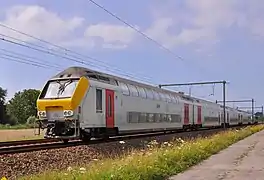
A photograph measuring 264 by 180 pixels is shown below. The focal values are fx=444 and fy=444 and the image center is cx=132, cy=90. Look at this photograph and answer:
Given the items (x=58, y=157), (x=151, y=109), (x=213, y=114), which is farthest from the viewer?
(x=213, y=114)

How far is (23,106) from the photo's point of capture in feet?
405

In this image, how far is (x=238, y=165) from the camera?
44.3 ft

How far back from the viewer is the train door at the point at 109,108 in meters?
22.1

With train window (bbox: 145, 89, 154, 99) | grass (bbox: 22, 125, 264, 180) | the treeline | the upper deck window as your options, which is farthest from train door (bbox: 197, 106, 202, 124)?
the treeline

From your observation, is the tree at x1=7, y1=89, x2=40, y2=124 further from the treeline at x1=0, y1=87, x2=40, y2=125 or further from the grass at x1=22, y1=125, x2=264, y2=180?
the grass at x1=22, y1=125, x2=264, y2=180

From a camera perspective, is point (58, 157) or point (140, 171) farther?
point (58, 157)

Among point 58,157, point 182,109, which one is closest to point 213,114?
point 182,109

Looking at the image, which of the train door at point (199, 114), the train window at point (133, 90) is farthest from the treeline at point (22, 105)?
the train window at point (133, 90)

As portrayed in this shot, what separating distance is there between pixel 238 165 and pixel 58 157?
6075mm

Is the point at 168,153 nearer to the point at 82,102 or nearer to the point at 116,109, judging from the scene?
the point at 82,102

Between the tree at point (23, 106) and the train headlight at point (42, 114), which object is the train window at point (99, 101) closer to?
the train headlight at point (42, 114)

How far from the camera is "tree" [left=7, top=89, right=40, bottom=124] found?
401 ft

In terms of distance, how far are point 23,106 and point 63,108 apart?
10781cm

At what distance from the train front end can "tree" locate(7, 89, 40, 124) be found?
10357 cm
